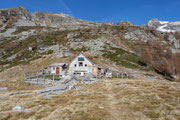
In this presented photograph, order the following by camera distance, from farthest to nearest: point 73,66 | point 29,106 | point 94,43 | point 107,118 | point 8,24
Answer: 1. point 8,24
2. point 94,43
3. point 73,66
4. point 29,106
5. point 107,118

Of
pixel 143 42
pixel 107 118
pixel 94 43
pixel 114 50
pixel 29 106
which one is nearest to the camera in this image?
pixel 107 118

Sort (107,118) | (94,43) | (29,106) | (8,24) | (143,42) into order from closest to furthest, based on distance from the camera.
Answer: (107,118) → (29,106) → (94,43) → (143,42) → (8,24)

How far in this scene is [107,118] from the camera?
10266mm

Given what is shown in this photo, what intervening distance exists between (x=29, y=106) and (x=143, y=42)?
10886 centimetres

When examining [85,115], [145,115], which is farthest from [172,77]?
[85,115]

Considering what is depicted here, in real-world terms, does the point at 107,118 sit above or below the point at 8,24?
below

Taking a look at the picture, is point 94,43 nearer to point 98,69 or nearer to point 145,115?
point 98,69

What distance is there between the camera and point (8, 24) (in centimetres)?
17138

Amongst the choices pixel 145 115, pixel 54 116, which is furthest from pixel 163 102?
pixel 54 116

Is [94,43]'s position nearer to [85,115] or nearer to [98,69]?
[98,69]

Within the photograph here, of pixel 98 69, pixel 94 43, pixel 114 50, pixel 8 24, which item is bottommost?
pixel 98 69

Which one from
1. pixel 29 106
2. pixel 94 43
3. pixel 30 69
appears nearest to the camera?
pixel 29 106

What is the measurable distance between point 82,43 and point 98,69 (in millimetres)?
46853

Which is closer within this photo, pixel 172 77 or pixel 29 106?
pixel 29 106
